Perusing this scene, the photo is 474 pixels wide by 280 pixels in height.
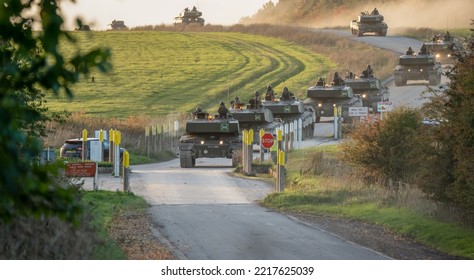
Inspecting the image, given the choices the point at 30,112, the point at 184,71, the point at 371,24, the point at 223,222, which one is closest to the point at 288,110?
the point at 223,222

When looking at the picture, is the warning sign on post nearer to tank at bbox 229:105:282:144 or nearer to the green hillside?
tank at bbox 229:105:282:144

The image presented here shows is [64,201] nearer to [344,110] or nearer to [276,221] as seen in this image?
[276,221]

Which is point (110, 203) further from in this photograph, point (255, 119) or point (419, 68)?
point (419, 68)

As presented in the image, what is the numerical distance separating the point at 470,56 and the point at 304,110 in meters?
26.9

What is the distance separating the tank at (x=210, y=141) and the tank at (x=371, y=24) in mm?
47415

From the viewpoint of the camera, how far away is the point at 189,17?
335ft

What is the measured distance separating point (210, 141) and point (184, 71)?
3393 centimetres

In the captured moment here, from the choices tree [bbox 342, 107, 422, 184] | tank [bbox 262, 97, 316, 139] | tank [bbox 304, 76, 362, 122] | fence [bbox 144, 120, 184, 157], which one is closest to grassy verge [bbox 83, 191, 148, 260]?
tree [bbox 342, 107, 422, 184]

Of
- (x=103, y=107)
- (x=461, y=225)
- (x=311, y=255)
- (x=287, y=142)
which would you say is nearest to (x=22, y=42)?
(x=311, y=255)

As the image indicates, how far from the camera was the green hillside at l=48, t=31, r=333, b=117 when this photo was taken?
59594 millimetres

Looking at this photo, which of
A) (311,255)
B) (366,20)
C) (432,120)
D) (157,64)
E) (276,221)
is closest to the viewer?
(311,255)

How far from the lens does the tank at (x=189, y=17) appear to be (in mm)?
101438

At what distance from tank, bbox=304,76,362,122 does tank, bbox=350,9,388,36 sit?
33.6 meters

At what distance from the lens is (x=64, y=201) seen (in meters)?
7.55
